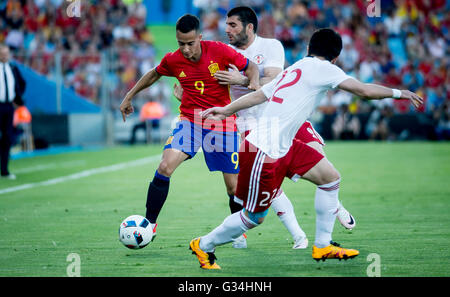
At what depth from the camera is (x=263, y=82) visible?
7.34m

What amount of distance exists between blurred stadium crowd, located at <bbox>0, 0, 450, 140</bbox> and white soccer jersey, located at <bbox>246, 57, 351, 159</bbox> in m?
17.4

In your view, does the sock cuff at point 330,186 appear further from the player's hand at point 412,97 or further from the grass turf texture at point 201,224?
the player's hand at point 412,97

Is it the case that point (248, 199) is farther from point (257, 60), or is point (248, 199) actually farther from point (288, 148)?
point (257, 60)

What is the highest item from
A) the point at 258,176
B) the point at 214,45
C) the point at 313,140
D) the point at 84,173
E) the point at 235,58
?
the point at 214,45

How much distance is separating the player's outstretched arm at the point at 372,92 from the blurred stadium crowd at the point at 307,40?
57.1 ft

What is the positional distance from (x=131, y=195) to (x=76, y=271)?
556 centimetres

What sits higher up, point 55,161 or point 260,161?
point 260,161

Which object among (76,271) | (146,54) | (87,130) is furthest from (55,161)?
(76,271)

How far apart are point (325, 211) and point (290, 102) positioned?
1.04 meters

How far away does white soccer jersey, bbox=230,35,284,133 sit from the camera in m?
7.37

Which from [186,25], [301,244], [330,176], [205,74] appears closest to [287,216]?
[301,244]

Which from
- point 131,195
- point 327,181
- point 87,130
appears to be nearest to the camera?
point 327,181

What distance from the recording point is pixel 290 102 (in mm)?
5887
